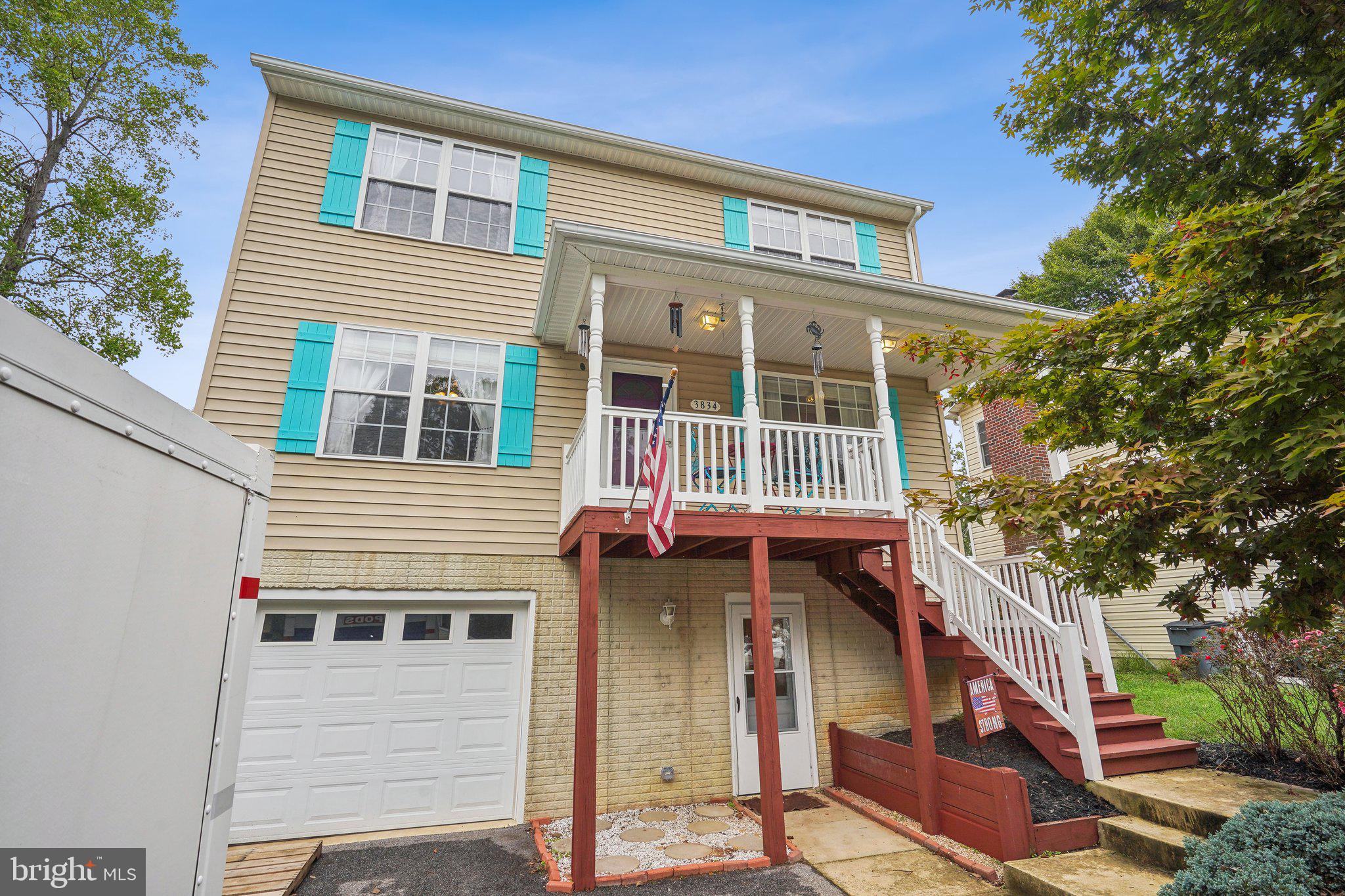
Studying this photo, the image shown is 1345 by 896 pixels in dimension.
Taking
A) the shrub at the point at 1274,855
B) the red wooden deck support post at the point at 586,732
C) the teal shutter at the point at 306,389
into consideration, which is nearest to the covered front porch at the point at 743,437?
the red wooden deck support post at the point at 586,732

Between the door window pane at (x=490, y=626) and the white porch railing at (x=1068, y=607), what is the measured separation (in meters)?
5.53

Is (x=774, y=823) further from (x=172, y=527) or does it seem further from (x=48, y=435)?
(x=48, y=435)

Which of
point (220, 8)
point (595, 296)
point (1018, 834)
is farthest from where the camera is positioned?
point (220, 8)

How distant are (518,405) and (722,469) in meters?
2.56

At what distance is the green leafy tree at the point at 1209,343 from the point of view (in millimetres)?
2809

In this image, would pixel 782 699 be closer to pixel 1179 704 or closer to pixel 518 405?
pixel 518 405

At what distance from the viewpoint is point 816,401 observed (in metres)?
8.58

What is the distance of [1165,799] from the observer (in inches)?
185

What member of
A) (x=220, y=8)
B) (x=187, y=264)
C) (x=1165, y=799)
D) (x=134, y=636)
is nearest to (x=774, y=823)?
(x=1165, y=799)

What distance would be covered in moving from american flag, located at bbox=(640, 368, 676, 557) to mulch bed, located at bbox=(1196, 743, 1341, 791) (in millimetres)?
5317

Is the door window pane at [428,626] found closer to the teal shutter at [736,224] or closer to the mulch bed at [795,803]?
the mulch bed at [795,803]

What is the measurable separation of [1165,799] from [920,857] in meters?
1.92

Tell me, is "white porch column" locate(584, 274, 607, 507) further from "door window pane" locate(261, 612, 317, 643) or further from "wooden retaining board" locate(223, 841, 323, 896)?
"wooden retaining board" locate(223, 841, 323, 896)

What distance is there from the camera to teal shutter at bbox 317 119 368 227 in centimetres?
736
